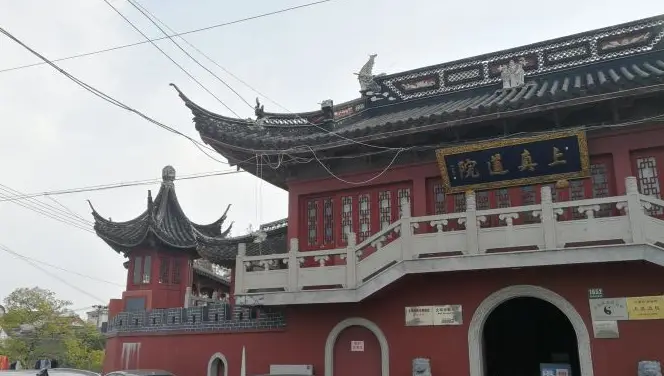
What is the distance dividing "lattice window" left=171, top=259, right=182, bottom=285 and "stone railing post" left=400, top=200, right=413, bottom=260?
522 inches

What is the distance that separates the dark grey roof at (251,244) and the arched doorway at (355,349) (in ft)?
16.9

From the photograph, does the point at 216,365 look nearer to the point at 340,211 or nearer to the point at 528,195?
the point at 340,211

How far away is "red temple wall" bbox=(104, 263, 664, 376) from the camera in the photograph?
9867mm

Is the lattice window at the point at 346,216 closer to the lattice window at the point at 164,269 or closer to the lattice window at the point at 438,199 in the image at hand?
the lattice window at the point at 438,199

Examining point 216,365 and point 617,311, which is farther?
point 216,365

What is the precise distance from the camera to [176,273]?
71.6 ft

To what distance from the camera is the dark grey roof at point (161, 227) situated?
67.9 ft

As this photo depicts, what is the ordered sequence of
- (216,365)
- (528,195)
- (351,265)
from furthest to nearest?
(216,365) < (528,195) < (351,265)

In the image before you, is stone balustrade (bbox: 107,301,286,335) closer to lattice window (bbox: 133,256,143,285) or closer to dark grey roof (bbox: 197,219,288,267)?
dark grey roof (bbox: 197,219,288,267)

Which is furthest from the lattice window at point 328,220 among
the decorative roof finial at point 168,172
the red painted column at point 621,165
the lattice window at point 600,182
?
the decorative roof finial at point 168,172

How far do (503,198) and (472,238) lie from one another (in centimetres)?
194

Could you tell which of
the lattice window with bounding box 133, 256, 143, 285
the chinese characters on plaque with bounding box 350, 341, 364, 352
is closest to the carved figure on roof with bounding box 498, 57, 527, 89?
the chinese characters on plaque with bounding box 350, 341, 364, 352

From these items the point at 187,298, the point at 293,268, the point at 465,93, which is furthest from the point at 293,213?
the point at 187,298

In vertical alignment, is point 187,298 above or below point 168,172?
below
